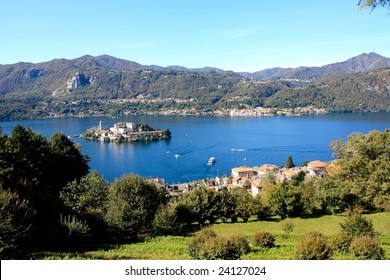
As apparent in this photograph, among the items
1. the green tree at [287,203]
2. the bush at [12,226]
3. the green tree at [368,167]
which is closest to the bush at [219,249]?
the bush at [12,226]

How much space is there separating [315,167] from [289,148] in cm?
2055

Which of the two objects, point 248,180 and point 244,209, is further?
point 248,180

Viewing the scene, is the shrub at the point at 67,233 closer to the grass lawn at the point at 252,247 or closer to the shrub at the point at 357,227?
the grass lawn at the point at 252,247

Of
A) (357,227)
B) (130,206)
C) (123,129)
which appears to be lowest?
(123,129)

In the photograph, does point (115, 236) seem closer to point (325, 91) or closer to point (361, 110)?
point (361, 110)

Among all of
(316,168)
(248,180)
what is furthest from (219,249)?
(316,168)

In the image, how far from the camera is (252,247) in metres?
7.10

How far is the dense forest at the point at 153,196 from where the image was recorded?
9.27 metres

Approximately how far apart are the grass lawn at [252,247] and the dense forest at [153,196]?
0.80 meters

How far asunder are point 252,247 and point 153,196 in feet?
18.5

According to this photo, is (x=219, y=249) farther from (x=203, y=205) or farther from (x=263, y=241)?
(x=203, y=205)

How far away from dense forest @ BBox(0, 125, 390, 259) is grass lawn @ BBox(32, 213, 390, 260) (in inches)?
31.5

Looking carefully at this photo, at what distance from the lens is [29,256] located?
5422 millimetres

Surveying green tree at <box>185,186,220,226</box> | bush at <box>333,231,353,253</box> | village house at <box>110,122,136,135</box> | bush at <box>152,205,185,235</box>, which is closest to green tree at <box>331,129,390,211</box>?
green tree at <box>185,186,220,226</box>
